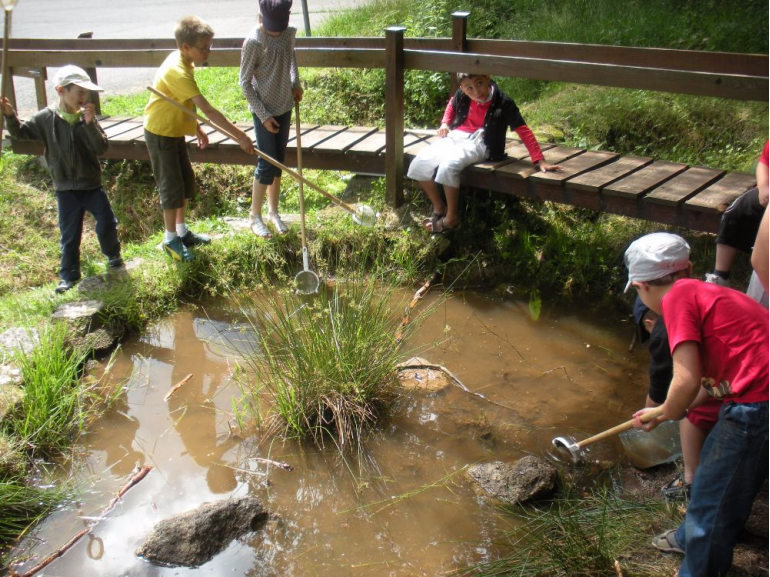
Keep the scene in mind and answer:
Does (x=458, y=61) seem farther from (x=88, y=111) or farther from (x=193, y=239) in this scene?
(x=88, y=111)

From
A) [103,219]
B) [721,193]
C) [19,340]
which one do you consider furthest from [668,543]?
[103,219]

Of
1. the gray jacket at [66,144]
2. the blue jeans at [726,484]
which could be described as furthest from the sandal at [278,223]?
the blue jeans at [726,484]

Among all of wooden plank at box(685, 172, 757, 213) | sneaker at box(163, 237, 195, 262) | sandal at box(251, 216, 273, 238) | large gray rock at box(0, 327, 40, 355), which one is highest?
wooden plank at box(685, 172, 757, 213)

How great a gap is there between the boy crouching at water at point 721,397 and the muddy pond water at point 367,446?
986 mm

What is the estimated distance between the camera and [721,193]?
157 inches

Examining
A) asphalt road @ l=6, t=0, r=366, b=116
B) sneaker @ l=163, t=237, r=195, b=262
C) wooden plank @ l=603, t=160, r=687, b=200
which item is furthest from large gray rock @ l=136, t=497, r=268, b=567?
asphalt road @ l=6, t=0, r=366, b=116

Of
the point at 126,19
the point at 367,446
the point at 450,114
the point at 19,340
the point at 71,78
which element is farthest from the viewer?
the point at 126,19

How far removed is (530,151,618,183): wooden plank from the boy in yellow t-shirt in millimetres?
1996

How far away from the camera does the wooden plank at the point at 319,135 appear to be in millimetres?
5498

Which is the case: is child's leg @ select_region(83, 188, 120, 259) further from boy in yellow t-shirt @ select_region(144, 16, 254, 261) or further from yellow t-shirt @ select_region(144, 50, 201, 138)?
yellow t-shirt @ select_region(144, 50, 201, 138)

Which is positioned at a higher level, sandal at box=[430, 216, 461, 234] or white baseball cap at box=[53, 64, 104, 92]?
white baseball cap at box=[53, 64, 104, 92]

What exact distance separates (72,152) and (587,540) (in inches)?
154

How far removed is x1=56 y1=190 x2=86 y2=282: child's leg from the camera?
472 centimetres

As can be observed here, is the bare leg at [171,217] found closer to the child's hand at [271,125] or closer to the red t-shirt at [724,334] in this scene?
the child's hand at [271,125]
